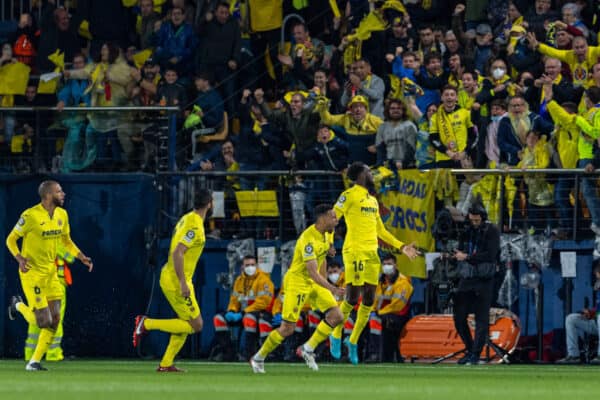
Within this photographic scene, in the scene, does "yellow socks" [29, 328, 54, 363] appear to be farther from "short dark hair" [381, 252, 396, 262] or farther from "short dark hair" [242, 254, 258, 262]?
"short dark hair" [381, 252, 396, 262]

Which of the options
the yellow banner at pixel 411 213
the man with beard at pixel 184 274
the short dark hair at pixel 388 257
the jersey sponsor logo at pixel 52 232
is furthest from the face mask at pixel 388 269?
the man with beard at pixel 184 274

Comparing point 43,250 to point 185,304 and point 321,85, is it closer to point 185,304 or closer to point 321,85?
point 185,304

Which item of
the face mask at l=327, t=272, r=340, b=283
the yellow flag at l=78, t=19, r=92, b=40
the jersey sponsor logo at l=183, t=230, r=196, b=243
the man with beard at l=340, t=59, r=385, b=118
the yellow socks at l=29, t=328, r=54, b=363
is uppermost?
the yellow flag at l=78, t=19, r=92, b=40

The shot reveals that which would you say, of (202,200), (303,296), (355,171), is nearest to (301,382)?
(202,200)

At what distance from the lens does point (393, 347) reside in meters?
24.2

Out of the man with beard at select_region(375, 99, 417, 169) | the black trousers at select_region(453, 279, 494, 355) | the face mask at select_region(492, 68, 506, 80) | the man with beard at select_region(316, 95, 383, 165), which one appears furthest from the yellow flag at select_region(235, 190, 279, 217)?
the face mask at select_region(492, 68, 506, 80)

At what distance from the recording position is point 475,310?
74.1 feet

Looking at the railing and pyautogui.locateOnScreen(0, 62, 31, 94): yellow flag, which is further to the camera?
pyautogui.locateOnScreen(0, 62, 31, 94): yellow flag

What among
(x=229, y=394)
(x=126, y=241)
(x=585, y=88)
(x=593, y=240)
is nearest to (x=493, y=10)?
(x=585, y=88)

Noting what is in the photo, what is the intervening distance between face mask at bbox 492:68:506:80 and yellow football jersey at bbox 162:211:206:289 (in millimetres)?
7152

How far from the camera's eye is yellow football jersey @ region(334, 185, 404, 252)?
20469mm

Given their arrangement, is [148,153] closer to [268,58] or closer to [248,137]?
[248,137]

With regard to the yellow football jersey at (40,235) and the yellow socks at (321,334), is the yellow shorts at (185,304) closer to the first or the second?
the yellow socks at (321,334)

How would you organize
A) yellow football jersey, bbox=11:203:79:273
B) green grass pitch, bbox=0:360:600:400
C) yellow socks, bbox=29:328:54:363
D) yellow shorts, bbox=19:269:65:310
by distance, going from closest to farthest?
1. green grass pitch, bbox=0:360:600:400
2. yellow socks, bbox=29:328:54:363
3. yellow shorts, bbox=19:269:65:310
4. yellow football jersey, bbox=11:203:79:273
